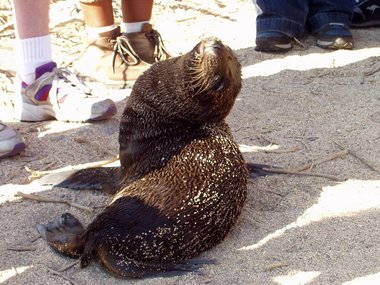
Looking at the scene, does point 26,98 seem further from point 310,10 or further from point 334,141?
point 310,10

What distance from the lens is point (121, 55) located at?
4648mm

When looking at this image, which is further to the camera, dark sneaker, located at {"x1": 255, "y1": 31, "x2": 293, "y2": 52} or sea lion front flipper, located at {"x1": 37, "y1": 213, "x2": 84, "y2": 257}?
dark sneaker, located at {"x1": 255, "y1": 31, "x2": 293, "y2": 52}

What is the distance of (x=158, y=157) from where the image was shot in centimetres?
282

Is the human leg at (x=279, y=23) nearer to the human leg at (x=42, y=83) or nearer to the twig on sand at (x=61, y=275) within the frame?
the human leg at (x=42, y=83)

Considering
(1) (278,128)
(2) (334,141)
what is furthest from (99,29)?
(2) (334,141)

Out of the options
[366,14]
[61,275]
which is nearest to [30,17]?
[61,275]

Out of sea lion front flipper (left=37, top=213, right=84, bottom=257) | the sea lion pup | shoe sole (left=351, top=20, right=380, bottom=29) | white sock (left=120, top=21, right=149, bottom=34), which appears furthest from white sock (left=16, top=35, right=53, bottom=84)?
shoe sole (left=351, top=20, right=380, bottom=29)

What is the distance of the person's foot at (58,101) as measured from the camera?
3986 mm

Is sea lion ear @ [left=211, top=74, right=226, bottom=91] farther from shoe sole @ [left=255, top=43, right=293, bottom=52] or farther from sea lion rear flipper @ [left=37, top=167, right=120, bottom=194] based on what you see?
shoe sole @ [left=255, top=43, right=293, bottom=52]

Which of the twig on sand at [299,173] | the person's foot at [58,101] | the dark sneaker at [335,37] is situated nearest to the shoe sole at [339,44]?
the dark sneaker at [335,37]

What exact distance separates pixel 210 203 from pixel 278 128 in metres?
1.36

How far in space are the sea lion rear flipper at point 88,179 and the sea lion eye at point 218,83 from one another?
699 millimetres

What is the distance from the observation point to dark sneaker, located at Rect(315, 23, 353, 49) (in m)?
5.18

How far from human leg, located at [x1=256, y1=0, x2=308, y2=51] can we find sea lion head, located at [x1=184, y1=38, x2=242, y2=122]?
2499 mm
